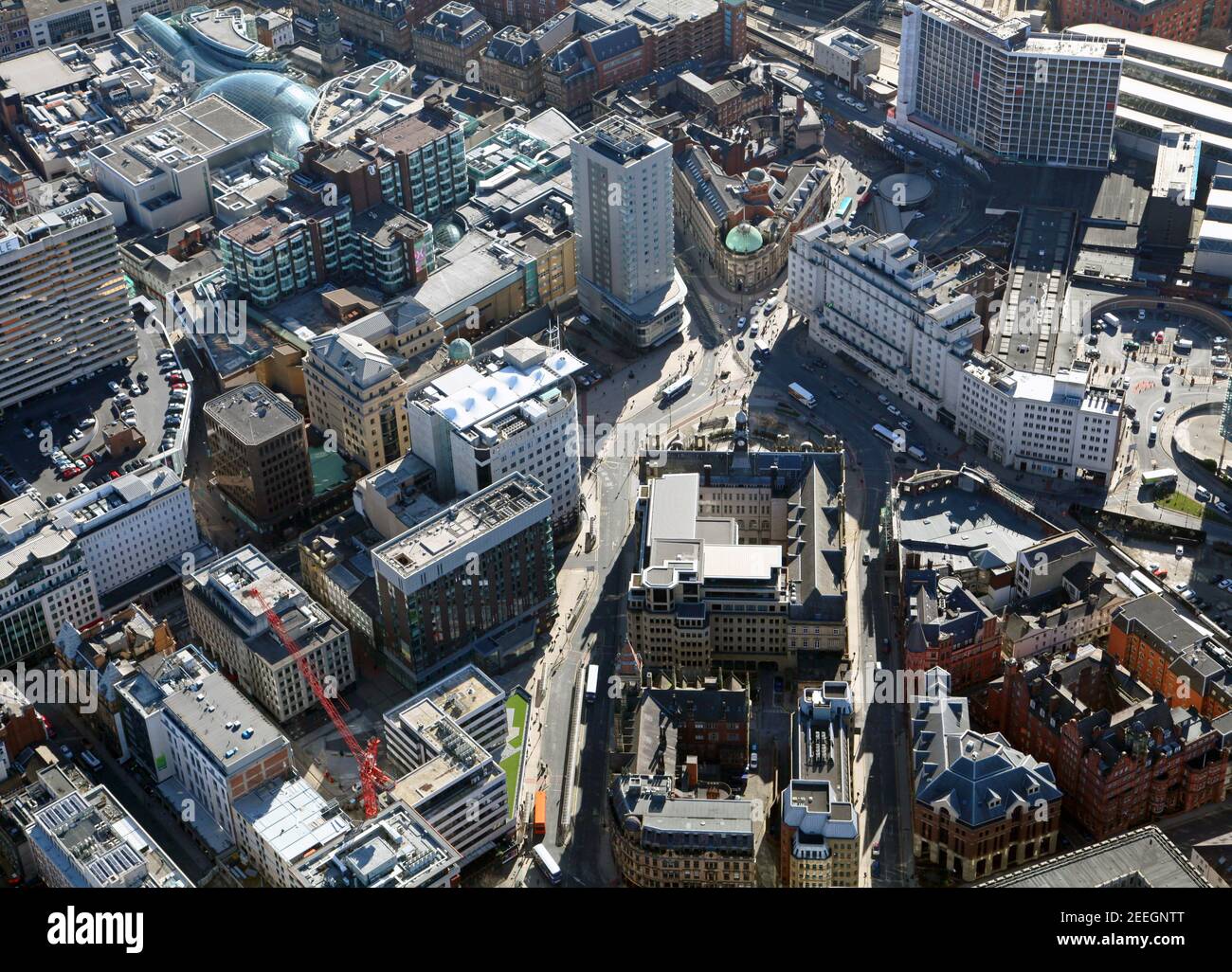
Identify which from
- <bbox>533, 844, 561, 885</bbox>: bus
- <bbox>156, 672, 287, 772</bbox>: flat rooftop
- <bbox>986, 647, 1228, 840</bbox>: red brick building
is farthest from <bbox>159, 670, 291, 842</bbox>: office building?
<bbox>986, 647, 1228, 840</bbox>: red brick building

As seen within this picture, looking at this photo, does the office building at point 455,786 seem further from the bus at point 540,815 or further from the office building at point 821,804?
the office building at point 821,804

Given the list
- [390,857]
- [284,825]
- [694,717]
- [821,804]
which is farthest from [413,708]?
[821,804]

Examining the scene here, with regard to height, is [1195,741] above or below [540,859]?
above

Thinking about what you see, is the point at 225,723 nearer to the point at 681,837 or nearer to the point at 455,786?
the point at 455,786

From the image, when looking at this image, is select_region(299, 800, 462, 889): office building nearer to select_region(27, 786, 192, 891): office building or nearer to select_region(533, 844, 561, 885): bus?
select_region(533, 844, 561, 885): bus

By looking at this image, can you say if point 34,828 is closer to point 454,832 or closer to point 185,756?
point 185,756
